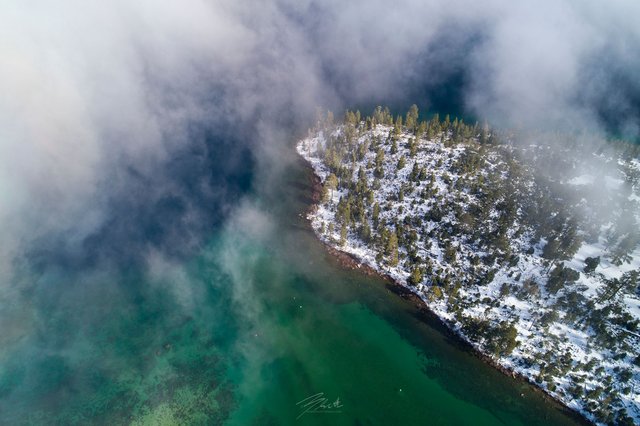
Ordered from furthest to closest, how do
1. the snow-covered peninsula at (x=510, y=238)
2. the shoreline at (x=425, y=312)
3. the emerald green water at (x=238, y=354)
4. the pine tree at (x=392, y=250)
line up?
the pine tree at (x=392, y=250) < the snow-covered peninsula at (x=510, y=238) < the shoreline at (x=425, y=312) < the emerald green water at (x=238, y=354)

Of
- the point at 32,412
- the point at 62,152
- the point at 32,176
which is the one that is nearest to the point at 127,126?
the point at 62,152

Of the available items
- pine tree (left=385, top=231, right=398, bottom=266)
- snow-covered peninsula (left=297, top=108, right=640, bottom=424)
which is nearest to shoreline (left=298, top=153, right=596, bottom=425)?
snow-covered peninsula (left=297, top=108, right=640, bottom=424)

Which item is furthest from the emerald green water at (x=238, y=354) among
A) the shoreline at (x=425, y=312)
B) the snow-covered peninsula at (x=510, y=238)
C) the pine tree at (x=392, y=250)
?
the snow-covered peninsula at (x=510, y=238)

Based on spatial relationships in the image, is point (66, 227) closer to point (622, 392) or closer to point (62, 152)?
point (62, 152)

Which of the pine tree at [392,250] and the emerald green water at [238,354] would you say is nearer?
the emerald green water at [238,354]

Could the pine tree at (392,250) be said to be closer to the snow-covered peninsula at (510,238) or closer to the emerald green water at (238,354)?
the snow-covered peninsula at (510,238)

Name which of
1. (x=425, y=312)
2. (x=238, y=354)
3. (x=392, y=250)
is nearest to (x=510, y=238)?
(x=392, y=250)

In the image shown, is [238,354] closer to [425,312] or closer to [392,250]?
[425,312]
